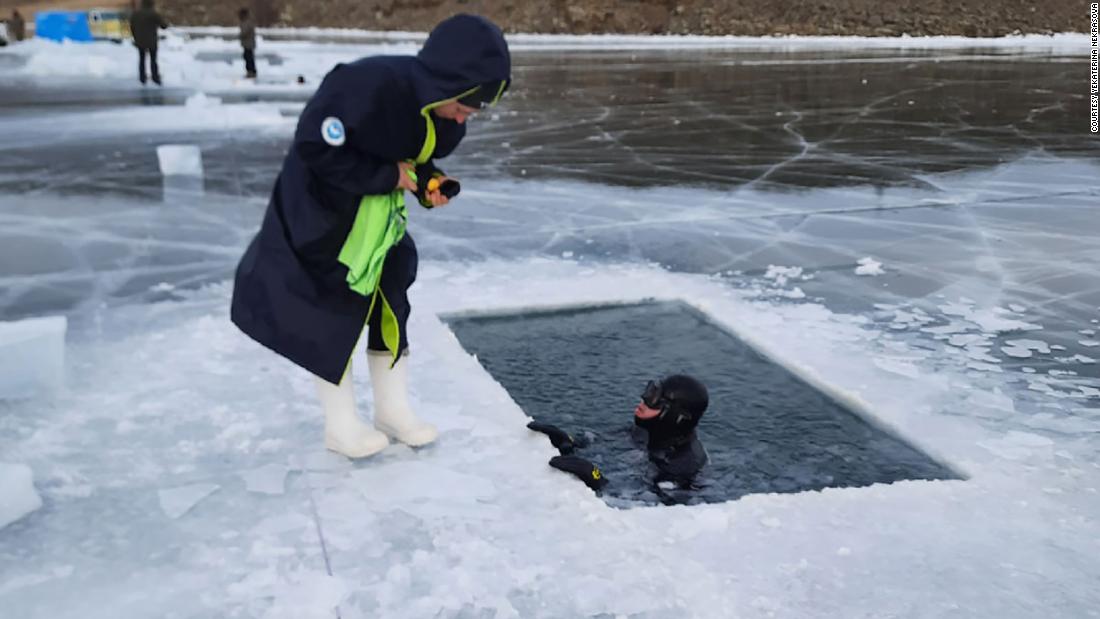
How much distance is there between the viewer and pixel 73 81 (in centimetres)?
1958

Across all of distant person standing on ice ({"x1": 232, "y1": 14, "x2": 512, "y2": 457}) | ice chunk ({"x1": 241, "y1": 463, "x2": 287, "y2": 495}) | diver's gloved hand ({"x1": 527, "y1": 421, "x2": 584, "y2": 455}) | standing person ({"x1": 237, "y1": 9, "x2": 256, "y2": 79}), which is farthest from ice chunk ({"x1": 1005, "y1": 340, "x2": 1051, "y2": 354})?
standing person ({"x1": 237, "y1": 9, "x2": 256, "y2": 79})

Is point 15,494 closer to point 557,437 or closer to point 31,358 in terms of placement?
point 31,358

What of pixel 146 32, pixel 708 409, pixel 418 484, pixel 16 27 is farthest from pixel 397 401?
pixel 16 27

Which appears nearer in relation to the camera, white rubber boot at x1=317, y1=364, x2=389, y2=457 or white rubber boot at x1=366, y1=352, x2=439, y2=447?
white rubber boot at x1=317, y1=364, x2=389, y2=457

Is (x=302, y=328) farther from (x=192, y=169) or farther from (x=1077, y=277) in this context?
(x=192, y=169)

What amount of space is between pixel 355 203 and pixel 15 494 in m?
1.19

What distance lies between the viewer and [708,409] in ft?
12.9

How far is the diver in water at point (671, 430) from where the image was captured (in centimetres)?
340

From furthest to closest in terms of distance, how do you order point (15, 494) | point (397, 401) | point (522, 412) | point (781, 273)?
point (781, 273) → point (522, 412) → point (397, 401) → point (15, 494)

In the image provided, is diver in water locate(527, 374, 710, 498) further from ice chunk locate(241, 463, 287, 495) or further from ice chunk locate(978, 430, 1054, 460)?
ice chunk locate(978, 430, 1054, 460)

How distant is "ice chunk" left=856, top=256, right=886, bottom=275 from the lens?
215 inches

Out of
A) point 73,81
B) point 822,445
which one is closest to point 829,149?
point 822,445

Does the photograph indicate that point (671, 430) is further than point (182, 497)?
Yes

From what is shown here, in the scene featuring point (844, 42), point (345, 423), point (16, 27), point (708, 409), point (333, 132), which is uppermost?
point (333, 132)
